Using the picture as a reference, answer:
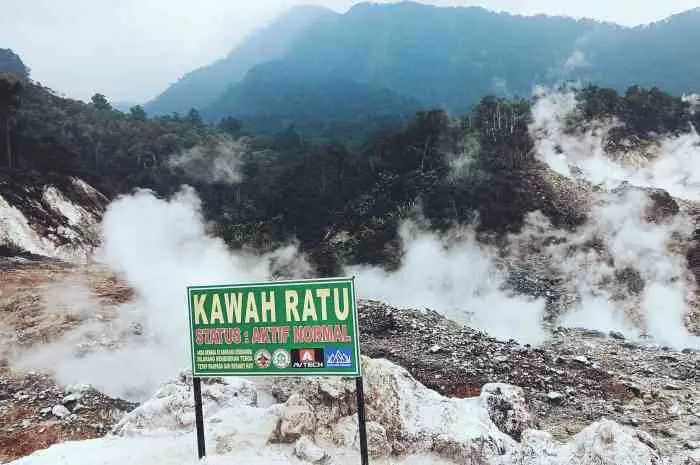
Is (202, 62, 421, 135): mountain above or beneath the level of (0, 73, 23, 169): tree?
above

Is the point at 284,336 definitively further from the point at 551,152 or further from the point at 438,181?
the point at 551,152

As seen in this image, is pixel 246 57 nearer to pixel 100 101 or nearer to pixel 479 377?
pixel 100 101

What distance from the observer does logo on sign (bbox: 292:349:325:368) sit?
19.4ft

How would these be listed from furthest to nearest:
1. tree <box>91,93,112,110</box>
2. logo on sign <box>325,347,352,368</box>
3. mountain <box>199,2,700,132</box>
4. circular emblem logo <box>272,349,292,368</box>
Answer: mountain <box>199,2,700,132</box>
tree <box>91,93,112,110</box>
circular emblem logo <box>272,349,292,368</box>
logo on sign <box>325,347,352,368</box>

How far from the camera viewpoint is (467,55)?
379 ft

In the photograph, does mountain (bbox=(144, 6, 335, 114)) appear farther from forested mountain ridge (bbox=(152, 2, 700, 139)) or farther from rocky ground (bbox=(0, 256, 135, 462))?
rocky ground (bbox=(0, 256, 135, 462))

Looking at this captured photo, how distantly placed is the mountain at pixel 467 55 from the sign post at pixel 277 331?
3305 inches

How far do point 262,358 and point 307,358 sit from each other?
512mm

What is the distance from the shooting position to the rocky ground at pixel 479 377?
9.40m

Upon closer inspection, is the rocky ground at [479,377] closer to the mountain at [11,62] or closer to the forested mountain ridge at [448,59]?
the mountain at [11,62]

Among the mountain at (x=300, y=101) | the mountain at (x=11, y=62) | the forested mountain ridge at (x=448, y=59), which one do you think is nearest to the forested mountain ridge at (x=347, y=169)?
the mountain at (x=11, y=62)

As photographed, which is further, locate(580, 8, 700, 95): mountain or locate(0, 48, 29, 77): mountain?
locate(580, 8, 700, 95): mountain

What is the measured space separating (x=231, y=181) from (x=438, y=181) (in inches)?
618

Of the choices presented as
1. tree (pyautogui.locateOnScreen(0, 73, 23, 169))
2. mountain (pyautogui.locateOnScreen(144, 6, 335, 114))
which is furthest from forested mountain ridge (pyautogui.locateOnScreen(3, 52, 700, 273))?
mountain (pyautogui.locateOnScreen(144, 6, 335, 114))
